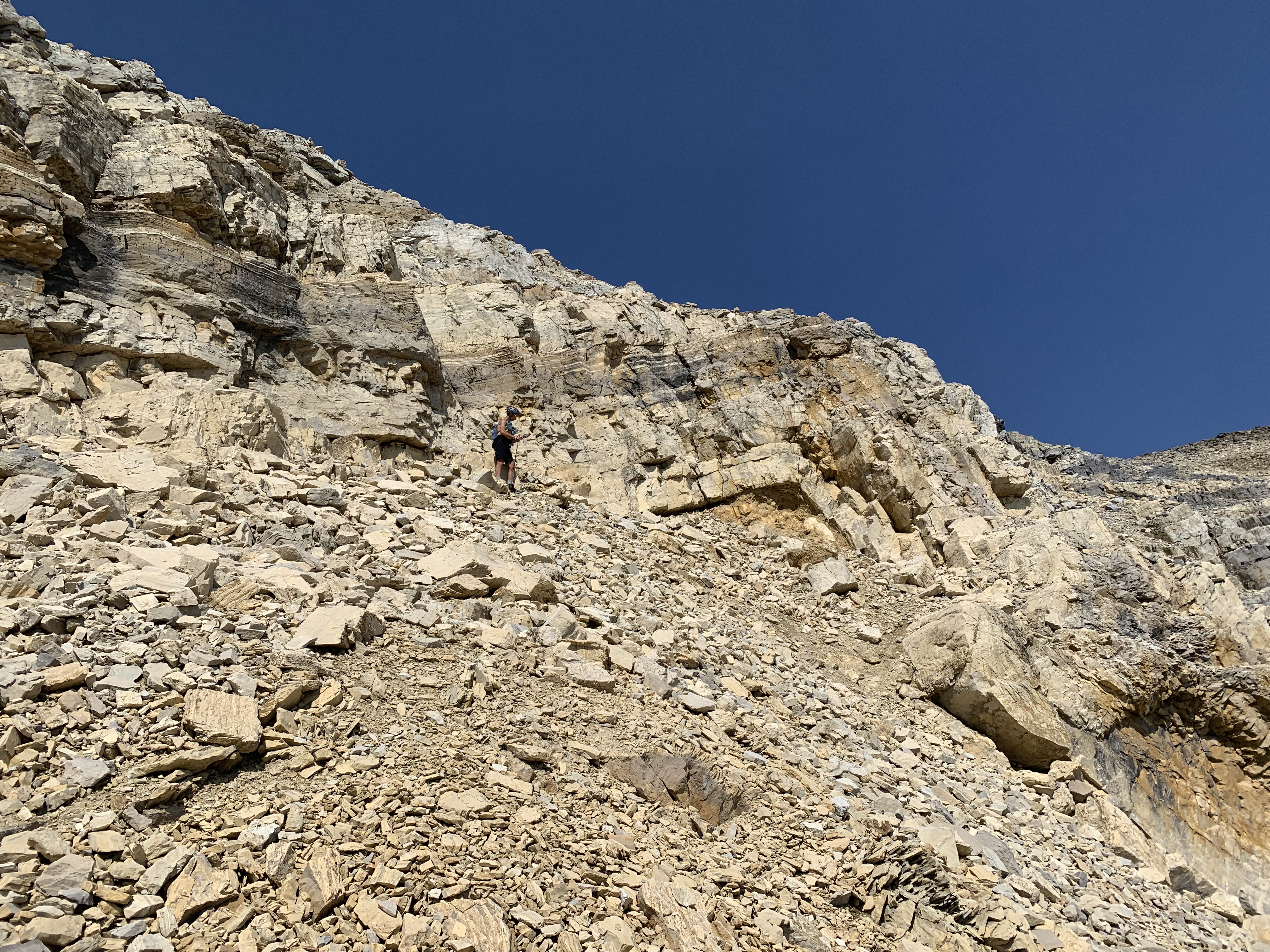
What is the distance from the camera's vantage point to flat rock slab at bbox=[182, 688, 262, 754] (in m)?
6.15

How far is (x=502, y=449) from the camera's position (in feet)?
55.6

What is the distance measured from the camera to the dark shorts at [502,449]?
16969mm

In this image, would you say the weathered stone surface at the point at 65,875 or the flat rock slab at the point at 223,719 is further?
the flat rock slab at the point at 223,719

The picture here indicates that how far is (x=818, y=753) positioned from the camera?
998 centimetres

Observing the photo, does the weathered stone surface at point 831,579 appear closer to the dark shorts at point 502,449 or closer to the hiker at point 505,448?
the hiker at point 505,448

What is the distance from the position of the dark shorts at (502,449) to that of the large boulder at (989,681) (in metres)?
9.15

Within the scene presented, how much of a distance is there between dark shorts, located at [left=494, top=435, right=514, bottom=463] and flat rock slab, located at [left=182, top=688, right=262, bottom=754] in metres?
10.6

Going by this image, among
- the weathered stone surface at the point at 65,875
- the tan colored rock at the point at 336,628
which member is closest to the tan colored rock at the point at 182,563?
the tan colored rock at the point at 336,628

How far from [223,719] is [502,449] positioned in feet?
36.0

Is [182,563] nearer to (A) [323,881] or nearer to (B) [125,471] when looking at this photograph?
(B) [125,471]

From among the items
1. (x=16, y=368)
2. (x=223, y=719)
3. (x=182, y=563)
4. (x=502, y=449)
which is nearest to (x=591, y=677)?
(x=223, y=719)

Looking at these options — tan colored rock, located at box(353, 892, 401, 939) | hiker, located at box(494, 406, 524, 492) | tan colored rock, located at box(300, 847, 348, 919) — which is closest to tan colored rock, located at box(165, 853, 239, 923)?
tan colored rock, located at box(300, 847, 348, 919)

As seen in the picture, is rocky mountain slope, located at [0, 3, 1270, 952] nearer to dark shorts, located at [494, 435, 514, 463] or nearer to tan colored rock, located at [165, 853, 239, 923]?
tan colored rock, located at [165, 853, 239, 923]

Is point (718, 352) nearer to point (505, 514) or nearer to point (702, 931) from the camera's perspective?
point (505, 514)
